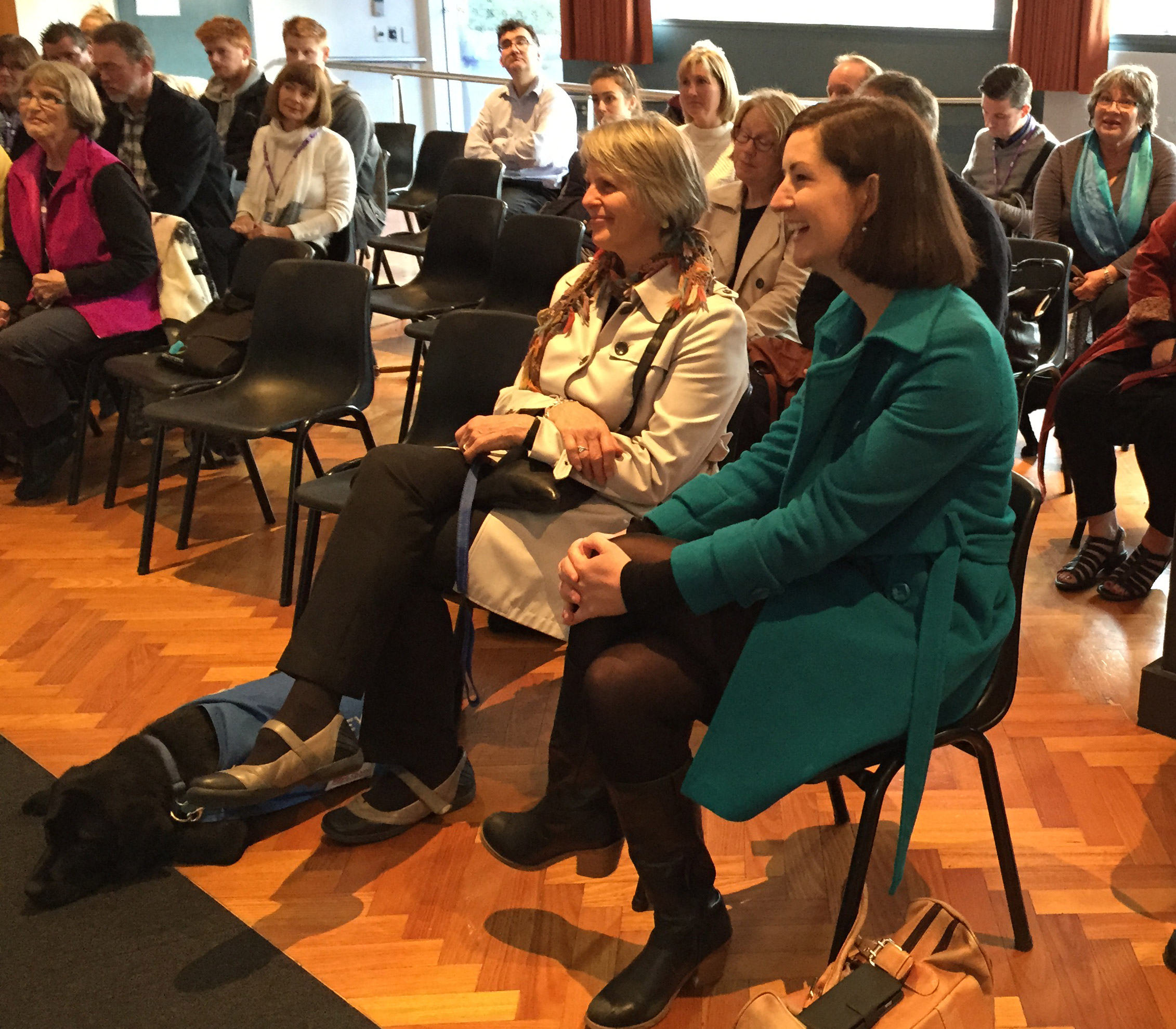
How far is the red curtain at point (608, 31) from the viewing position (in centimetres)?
806

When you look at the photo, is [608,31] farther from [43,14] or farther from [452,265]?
[452,265]

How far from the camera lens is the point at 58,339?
12.8ft

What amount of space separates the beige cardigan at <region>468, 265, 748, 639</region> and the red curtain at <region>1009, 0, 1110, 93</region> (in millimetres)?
5744

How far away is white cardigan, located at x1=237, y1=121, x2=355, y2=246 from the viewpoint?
181 inches

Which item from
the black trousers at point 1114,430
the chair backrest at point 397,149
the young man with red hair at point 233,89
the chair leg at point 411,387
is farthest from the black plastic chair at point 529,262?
the chair backrest at point 397,149

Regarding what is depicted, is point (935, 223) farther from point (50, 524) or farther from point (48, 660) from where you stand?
point (50, 524)

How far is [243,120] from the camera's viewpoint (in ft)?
18.2

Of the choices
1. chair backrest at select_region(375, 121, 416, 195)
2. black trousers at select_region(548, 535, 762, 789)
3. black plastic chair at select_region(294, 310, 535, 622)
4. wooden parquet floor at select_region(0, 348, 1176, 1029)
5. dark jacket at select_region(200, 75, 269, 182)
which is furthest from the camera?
chair backrest at select_region(375, 121, 416, 195)

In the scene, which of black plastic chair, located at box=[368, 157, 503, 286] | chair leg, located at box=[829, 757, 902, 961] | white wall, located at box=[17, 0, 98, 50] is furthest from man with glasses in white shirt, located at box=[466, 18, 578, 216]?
chair leg, located at box=[829, 757, 902, 961]

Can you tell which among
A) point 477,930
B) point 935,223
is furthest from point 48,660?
point 935,223

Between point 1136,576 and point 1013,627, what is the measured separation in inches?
63.8

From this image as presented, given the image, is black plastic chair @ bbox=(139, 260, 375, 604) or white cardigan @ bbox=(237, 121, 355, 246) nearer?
black plastic chair @ bbox=(139, 260, 375, 604)

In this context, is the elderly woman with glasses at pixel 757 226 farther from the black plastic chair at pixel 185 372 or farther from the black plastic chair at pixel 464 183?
the black plastic chair at pixel 464 183

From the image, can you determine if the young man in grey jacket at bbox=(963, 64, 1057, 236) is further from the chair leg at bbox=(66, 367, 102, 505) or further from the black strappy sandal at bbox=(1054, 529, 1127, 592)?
the chair leg at bbox=(66, 367, 102, 505)
